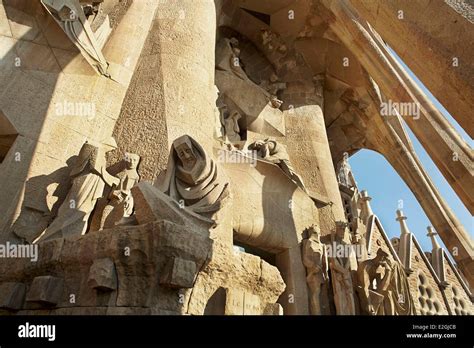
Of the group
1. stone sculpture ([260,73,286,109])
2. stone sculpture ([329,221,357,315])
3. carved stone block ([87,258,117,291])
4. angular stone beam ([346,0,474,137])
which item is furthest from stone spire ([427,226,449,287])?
carved stone block ([87,258,117,291])

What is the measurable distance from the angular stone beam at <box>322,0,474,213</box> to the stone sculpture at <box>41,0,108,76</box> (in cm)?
607

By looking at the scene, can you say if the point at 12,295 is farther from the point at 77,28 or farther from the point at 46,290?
the point at 77,28

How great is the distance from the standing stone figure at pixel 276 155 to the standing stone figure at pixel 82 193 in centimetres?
381

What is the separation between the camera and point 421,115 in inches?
315

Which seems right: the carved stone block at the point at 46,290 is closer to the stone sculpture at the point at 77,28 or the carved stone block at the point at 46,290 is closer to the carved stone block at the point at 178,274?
the carved stone block at the point at 178,274

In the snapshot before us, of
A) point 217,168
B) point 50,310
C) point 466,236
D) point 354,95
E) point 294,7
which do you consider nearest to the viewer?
point 50,310

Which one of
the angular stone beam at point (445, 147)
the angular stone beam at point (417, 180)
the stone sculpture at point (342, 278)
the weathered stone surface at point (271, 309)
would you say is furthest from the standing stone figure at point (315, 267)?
the weathered stone surface at point (271, 309)

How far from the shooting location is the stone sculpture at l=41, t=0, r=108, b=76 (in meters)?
5.61

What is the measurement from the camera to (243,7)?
1150 centimetres

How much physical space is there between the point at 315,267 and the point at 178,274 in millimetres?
4512

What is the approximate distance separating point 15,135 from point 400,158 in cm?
1043

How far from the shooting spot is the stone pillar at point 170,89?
18.5 ft
